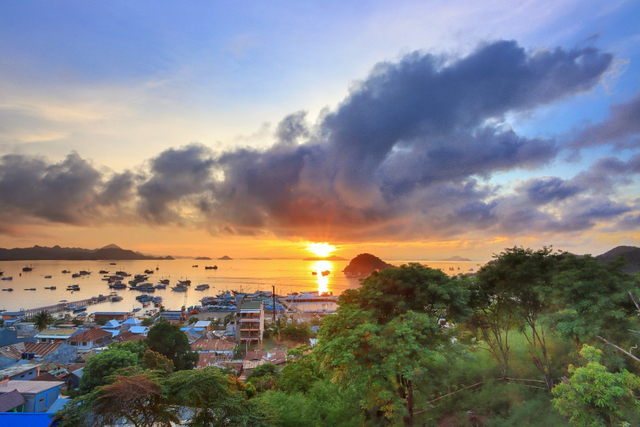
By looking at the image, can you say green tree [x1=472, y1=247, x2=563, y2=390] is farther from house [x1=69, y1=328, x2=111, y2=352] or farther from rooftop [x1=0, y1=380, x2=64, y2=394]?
house [x1=69, y1=328, x2=111, y2=352]

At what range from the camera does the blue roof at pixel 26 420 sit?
34.0 ft

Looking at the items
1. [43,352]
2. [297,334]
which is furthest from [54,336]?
[297,334]

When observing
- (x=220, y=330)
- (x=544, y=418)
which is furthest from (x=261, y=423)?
(x=220, y=330)

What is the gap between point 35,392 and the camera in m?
14.1

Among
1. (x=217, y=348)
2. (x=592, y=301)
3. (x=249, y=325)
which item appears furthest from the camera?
(x=249, y=325)

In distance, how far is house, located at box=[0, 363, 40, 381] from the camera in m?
17.2

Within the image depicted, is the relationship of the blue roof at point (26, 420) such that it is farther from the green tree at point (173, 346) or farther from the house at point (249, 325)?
the house at point (249, 325)

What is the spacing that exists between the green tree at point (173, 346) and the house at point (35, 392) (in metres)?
6.73

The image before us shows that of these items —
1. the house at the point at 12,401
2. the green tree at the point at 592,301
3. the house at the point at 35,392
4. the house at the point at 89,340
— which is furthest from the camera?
the house at the point at 89,340

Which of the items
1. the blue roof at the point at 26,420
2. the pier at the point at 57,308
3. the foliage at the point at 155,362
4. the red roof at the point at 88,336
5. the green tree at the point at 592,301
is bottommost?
the pier at the point at 57,308

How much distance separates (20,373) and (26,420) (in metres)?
10.00

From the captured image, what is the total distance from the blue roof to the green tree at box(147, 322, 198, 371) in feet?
36.5

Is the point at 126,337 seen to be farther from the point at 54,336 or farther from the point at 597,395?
the point at 597,395

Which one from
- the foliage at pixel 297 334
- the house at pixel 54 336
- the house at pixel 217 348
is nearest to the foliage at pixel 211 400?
the house at pixel 217 348
